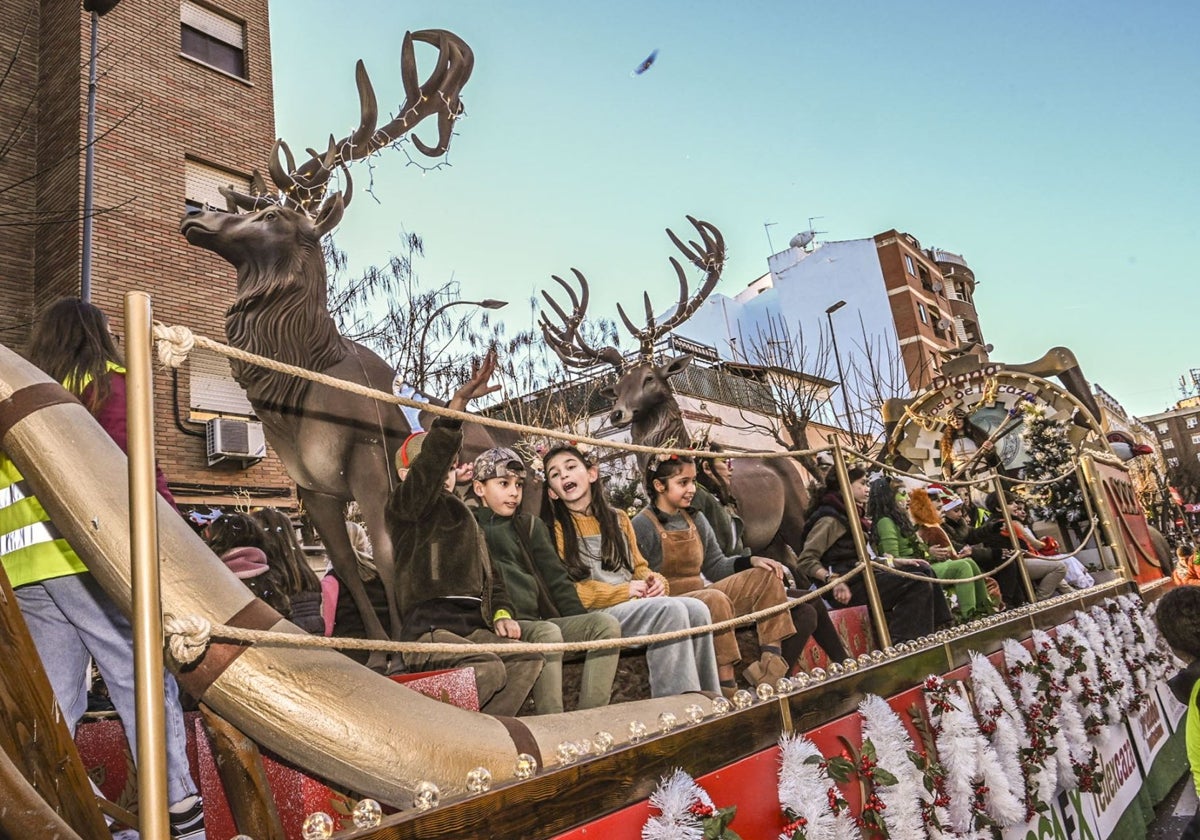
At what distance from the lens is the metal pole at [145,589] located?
1007 mm

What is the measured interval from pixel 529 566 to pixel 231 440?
6.70 metres

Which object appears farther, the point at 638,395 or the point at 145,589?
the point at 638,395

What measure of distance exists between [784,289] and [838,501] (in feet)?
90.7

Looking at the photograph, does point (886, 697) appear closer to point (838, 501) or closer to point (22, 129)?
point (838, 501)

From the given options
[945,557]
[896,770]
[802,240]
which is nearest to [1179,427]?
[802,240]

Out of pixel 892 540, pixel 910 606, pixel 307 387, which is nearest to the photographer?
pixel 307 387

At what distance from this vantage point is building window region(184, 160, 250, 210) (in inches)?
398

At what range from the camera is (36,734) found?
3.86 feet

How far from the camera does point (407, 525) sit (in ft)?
8.54

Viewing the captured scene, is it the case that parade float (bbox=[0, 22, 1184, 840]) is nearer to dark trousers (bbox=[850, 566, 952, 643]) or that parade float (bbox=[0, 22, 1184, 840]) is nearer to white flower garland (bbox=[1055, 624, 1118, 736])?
white flower garland (bbox=[1055, 624, 1118, 736])

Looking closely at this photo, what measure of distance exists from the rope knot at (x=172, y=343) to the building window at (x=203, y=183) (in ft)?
32.1

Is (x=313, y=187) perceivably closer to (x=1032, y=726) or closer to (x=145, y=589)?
(x=145, y=589)

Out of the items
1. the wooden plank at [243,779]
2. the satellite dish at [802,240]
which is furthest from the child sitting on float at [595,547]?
the satellite dish at [802,240]

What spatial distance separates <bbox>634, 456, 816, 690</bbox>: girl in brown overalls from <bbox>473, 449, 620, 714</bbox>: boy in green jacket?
21.4 inches
